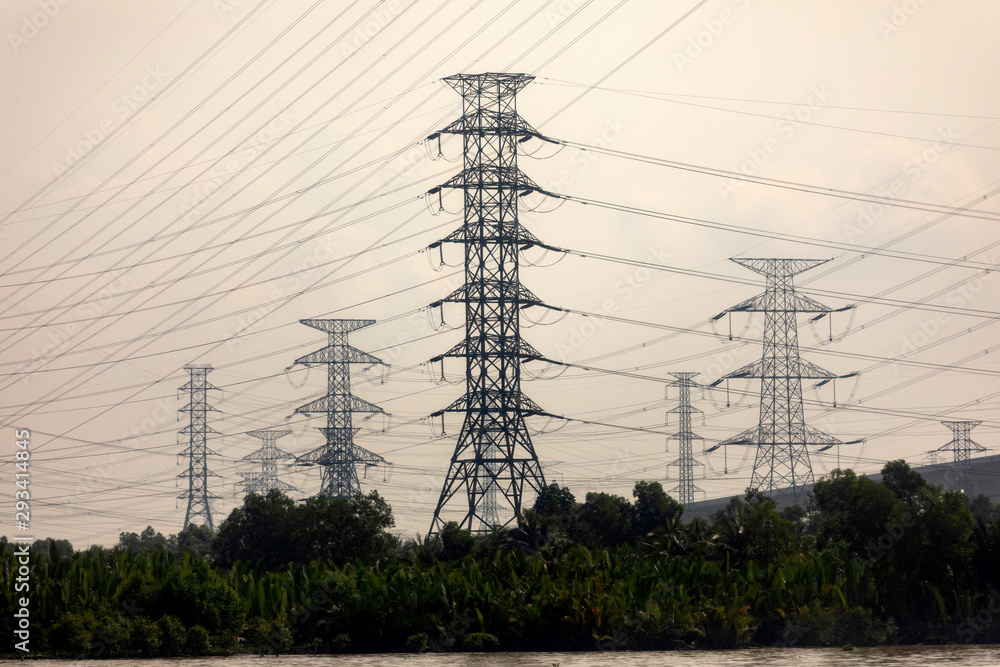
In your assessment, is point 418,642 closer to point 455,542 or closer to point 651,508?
point 455,542

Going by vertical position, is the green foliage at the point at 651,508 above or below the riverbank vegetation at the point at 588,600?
above

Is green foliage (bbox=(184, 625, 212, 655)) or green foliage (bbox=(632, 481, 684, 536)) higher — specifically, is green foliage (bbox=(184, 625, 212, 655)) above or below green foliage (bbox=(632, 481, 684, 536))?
below

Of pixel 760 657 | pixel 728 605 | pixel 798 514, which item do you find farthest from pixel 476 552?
pixel 798 514

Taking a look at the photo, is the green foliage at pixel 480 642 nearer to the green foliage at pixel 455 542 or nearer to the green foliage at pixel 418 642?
the green foliage at pixel 418 642

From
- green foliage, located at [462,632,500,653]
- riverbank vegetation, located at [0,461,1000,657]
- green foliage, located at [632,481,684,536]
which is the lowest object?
green foliage, located at [462,632,500,653]

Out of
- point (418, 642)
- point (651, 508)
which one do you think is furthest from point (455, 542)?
point (651, 508)

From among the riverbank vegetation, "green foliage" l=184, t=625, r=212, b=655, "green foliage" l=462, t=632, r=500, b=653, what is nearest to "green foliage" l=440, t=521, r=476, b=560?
the riverbank vegetation

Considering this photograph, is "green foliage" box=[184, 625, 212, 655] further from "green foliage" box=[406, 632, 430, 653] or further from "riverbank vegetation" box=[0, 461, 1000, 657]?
"green foliage" box=[406, 632, 430, 653]

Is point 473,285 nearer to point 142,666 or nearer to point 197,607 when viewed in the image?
point 197,607

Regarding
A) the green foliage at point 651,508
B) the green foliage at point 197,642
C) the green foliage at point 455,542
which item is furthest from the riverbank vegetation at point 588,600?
the green foliage at point 651,508

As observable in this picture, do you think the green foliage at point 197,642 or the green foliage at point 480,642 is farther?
the green foliage at point 480,642

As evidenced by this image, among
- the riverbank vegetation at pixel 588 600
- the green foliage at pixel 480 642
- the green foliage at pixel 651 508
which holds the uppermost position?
the green foliage at pixel 651 508
